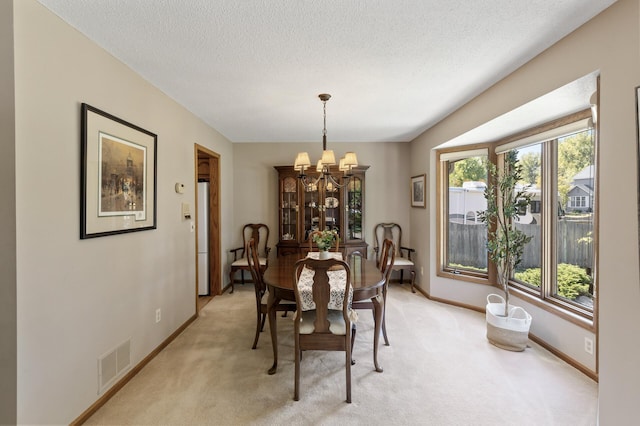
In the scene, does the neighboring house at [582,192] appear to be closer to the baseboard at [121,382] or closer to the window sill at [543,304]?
the window sill at [543,304]

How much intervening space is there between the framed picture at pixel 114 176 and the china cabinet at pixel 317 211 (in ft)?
7.68

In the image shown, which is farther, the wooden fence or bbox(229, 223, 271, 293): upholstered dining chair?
bbox(229, 223, 271, 293): upholstered dining chair

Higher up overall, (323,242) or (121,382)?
(323,242)

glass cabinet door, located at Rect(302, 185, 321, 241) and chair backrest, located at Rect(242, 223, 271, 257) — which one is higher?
glass cabinet door, located at Rect(302, 185, 321, 241)

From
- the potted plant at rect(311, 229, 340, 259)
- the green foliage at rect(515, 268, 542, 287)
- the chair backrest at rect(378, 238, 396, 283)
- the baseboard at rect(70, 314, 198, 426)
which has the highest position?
the potted plant at rect(311, 229, 340, 259)

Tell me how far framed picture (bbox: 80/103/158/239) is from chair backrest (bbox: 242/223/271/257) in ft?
7.62

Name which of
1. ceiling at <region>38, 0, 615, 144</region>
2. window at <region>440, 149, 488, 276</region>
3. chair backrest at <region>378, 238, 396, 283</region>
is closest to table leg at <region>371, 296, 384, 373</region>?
chair backrest at <region>378, 238, 396, 283</region>

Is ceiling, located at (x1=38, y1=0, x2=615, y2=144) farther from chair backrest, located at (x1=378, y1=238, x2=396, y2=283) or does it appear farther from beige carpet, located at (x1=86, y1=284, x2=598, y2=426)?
beige carpet, located at (x1=86, y1=284, x2=598, y2=426)

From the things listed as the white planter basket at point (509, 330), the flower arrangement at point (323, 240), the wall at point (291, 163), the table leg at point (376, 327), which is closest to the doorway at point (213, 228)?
the wall at point (291, 163)

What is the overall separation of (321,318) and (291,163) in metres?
3.37

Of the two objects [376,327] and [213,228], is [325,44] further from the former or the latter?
[213,228]

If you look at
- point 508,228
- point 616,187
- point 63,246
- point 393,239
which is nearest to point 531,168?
point 508,228

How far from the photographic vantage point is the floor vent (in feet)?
6.28

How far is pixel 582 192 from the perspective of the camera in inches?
95.4
